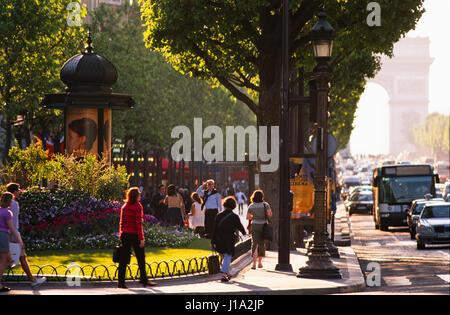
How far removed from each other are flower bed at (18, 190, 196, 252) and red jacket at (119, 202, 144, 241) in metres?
6.02

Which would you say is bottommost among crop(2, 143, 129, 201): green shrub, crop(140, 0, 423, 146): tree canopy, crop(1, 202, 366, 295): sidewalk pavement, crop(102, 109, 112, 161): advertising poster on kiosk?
crop(1, 202, 366, 295): sidewalk pavement

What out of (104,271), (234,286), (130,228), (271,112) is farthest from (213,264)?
(271,112)

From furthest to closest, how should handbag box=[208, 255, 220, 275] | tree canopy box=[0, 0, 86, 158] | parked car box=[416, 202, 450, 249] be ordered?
tree canopy box=[0, 0, 86, 158] < parked car box=[416, 202, 450, 249] < handbag box=[208, 255, 220, 275]

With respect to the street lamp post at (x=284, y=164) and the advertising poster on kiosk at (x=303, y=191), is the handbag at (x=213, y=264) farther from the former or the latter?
the advertising poster on kiosk at (x=303, y=191)

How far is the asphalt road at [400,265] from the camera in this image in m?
18.9

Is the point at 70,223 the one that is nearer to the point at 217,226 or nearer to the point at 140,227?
the point at 217,226

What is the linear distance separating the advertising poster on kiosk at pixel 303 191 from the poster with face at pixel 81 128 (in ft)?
18.4

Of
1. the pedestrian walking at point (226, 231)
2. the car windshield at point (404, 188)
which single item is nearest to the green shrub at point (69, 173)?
the pedestrian walking at point (226, 231)

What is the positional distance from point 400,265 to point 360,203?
40.1m

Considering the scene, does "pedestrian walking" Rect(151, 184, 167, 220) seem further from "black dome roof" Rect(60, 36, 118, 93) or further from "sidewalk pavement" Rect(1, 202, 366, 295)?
"sidewalk pavement" Rect(1, 202, 366, 295)

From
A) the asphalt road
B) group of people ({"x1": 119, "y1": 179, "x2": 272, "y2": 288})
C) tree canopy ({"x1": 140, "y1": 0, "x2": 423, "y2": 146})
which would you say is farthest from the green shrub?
the asphalt road

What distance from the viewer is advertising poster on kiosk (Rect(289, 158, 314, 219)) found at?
2775 cm

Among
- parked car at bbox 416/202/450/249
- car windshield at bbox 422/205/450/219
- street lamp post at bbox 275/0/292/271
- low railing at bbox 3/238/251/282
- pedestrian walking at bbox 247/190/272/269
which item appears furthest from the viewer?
car windshield at bbox 422/205/450/219

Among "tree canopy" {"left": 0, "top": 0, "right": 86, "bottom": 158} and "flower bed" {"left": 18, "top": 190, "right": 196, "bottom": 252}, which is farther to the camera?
"tree canopy" {"left": 0, "top": 0, "right": 86, "bottom": 158}
